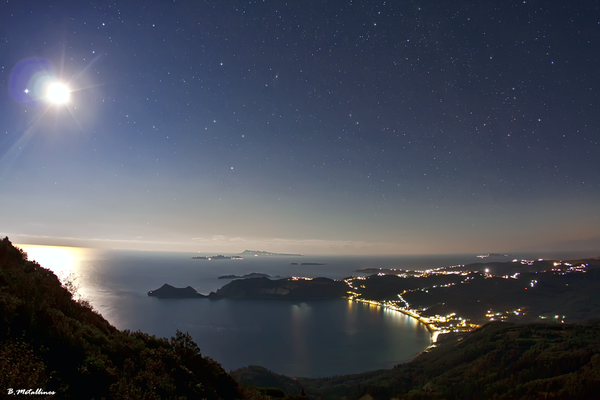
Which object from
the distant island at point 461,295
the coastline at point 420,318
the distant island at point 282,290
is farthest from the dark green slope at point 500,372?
the distant island at point 282,290

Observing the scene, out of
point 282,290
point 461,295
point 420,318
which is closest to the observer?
point 420,318

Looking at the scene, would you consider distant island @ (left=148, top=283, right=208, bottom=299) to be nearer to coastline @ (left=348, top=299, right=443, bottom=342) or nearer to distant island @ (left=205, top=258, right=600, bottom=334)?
distant island @ (left=205, top=258, right=600, bottom=334)

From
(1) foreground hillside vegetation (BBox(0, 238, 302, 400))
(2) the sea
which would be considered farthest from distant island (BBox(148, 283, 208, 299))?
(1) foreground hillside vegetation (BBox(0, 238, 302, 400))

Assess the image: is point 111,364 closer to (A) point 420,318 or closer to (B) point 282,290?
(A) point 420,318

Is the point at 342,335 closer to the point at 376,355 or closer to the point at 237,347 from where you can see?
the point at 376,355

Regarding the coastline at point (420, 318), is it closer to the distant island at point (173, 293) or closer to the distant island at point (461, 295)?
the distant island at point (461, 295)

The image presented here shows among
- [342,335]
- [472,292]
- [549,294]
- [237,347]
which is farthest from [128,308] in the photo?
[549,294]

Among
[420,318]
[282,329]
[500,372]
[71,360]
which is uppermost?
[71,360]

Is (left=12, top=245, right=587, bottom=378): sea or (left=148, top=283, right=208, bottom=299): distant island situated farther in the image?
(left=148, top=283, right=208, bottom=299): distant island

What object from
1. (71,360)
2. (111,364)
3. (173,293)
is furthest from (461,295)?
(71,360)
